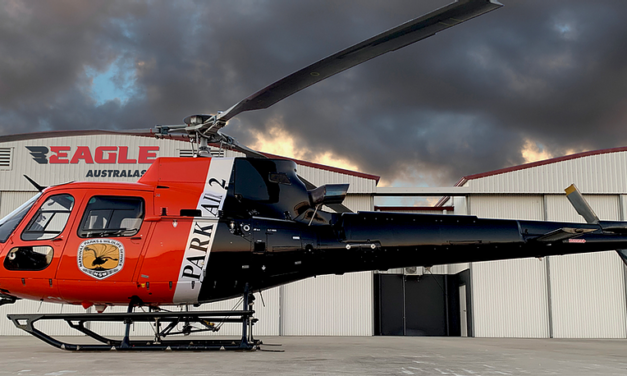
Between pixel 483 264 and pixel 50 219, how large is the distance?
16784mm

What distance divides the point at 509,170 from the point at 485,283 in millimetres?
4751

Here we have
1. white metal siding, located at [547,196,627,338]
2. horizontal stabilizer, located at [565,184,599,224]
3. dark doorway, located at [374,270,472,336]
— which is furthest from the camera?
dark doorway, located at [374,270,472,336]

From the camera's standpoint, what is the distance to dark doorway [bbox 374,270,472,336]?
24.7 m

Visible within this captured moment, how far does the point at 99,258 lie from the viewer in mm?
7988

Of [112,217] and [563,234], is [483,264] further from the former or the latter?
[112,217]

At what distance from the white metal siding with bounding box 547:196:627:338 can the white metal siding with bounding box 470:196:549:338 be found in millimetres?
477

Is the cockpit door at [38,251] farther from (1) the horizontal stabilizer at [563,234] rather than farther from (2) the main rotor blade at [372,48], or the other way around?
(1) the horizontal stabilizer at [563,234]

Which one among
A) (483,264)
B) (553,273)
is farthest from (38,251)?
(553,273)

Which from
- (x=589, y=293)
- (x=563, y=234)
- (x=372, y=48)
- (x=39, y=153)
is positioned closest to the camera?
(x=372, y=48)

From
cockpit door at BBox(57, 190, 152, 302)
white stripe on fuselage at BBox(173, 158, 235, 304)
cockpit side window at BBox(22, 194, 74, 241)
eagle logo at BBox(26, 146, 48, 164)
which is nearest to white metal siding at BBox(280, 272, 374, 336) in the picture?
eagle logo at BBox(26, 146, 48, 164)

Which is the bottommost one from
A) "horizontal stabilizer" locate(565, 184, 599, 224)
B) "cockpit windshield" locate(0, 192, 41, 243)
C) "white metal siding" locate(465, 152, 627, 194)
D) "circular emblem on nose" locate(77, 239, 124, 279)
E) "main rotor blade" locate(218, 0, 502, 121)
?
"circular emblem on nose" locate(77, 239, 124, 279)

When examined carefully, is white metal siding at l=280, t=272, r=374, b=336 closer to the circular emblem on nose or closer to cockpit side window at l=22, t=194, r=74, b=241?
the circular emblem on nose

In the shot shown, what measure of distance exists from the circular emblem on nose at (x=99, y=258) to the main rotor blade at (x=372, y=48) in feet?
10.4

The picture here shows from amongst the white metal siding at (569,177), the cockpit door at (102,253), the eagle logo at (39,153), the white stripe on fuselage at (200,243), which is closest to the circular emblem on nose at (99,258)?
the cockpit door at (102,253)
